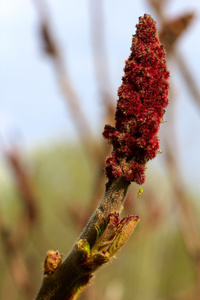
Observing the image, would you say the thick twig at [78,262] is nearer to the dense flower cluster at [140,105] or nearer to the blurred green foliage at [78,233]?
the dense flower cluster at [140,105]

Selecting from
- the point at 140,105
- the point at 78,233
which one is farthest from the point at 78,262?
the point at 78,233

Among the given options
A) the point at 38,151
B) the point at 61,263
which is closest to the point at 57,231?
the point at 38,151

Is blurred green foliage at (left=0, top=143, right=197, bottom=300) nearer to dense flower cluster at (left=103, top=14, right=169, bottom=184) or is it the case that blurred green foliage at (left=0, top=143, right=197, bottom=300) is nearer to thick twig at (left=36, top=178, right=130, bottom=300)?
thick twig at (left=36, top=178, right=130, bottom=300)

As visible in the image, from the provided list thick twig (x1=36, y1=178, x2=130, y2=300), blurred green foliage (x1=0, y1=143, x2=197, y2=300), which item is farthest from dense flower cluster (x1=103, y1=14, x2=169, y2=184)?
blurred green foliage (x1=0, y1=143, x2=197, y2=300)

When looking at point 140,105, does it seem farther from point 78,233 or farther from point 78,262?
point 78,233

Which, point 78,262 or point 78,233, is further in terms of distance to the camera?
point 78,233

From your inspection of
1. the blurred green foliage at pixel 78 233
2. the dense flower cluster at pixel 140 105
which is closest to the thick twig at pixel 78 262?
the dense flower cluster at pixel 140 105

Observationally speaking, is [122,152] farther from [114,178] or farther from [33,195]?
[33,195]

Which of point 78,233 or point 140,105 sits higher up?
point 78,233
